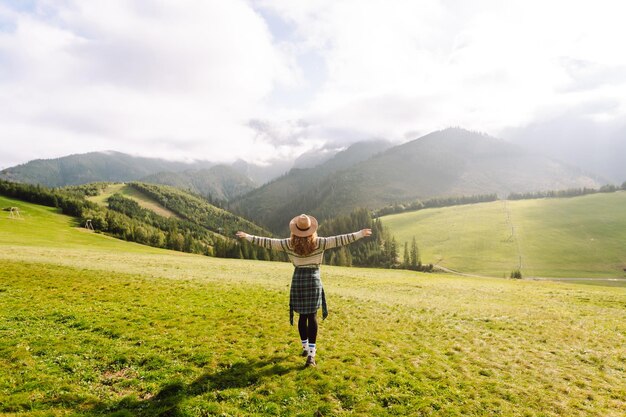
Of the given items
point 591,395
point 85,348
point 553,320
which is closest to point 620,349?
point 553,320

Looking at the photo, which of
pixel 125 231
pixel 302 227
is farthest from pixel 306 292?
pixel 125 231

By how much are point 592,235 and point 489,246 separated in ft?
192

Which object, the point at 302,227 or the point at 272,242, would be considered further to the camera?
the point at 272,242

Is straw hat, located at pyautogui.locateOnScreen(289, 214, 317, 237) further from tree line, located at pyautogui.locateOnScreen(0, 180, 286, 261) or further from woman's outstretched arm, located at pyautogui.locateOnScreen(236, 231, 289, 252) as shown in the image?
tree line, located at pyautogui.locateOnScreen(0, 180, 286, 261)

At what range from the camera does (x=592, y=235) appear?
614 ft

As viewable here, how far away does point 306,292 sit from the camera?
43.2 feet

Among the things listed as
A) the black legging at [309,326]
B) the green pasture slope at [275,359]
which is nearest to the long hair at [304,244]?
the black legging at [309,326]

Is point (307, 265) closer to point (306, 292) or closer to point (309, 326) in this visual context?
point (306, 292)

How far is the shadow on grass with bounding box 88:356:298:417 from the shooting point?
33.2 ft

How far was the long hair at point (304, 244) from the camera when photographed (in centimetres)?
1298

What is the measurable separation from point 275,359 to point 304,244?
561 cm

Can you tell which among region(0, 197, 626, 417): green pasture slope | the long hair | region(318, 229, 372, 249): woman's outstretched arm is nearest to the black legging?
region(0, 197, 626, 417): green pasture slope

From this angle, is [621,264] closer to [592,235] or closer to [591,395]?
[592,235]

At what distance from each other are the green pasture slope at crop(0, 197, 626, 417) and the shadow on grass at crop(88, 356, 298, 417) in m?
0.06
